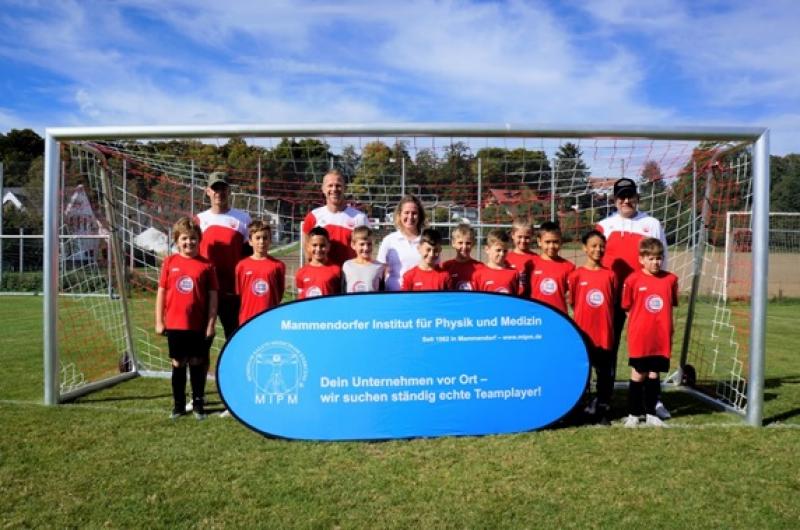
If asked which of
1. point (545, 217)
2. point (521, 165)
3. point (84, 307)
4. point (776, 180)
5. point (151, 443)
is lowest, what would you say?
point (151, 443)

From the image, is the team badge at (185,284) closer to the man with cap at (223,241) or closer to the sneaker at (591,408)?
the man with cap at (223,241)

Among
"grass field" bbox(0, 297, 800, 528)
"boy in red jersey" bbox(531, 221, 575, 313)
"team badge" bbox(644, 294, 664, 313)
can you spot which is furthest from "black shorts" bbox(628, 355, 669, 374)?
"boy in red jersey" bbox(531, 221, 575, 313)

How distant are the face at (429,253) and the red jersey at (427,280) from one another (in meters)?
0.07

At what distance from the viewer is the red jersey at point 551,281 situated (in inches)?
182

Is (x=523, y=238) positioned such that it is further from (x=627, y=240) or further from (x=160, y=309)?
(x=160, y=309)

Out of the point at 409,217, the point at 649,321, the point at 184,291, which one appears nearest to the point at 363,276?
the point at 409,217

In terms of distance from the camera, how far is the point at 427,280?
4449 mm

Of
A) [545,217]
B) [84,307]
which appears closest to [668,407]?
[545,217]

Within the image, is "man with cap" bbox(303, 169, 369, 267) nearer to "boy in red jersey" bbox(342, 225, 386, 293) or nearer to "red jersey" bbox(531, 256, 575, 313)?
"boy in red jersey" bbox(342, 225, 386, 293)

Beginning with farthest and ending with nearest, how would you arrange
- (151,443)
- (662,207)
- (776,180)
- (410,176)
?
(776,180), (410,176), (662,207), (151,443)

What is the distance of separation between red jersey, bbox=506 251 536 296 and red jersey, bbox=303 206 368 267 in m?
1.31

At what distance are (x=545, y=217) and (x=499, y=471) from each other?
215 inches

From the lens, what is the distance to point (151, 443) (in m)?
4.05

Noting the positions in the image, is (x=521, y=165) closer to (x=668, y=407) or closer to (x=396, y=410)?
(x=668, y=407)
